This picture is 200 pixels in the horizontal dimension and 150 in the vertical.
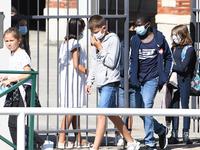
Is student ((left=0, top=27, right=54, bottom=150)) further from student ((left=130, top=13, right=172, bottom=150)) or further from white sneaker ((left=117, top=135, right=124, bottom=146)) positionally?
student ((left=130, top=13, right=172, bottom=150))

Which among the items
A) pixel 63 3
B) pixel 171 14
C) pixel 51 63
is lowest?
pixel 51 63

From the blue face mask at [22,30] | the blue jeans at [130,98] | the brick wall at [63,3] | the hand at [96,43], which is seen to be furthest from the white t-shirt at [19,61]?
the brick wall at [63,3]

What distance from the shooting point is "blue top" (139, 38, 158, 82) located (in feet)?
20.4

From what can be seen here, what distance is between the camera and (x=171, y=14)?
17266mm

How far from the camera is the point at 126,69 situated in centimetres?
641

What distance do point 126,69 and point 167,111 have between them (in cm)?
303

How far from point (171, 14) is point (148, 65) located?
37.1 feet

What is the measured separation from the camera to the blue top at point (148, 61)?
621 centimetres

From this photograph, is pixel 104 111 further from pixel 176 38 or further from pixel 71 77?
pixel 176 38

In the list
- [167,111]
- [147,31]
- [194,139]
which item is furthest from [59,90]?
[167,111]

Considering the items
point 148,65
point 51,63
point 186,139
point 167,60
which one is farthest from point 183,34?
point 51,63

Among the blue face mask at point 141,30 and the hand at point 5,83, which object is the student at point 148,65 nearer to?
the blue face mask at point 141,30

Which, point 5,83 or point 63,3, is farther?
point 63,3

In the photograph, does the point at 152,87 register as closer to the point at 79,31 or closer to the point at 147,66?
the point at 147,66
